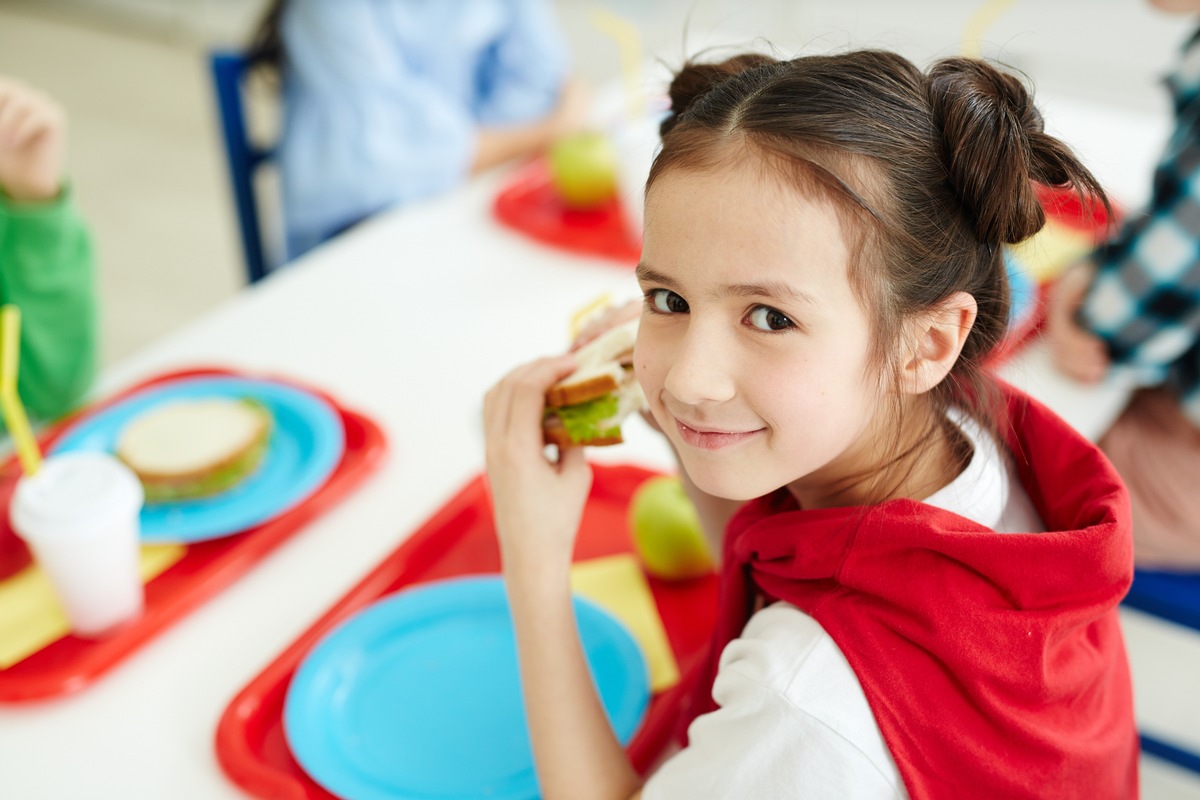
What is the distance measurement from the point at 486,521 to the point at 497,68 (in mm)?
1253

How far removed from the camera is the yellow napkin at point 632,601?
2.87 feet

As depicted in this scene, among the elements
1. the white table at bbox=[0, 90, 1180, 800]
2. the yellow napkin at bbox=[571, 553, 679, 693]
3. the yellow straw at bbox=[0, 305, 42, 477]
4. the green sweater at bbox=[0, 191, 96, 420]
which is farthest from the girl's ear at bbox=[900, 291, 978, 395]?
the green sweater at bbox=[0, 191, 96, 420]

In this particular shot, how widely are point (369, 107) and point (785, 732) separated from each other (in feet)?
4.64

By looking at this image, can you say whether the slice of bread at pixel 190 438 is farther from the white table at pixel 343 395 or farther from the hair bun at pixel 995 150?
the hair bun at pixel 995 150

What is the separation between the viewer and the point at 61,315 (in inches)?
48.1

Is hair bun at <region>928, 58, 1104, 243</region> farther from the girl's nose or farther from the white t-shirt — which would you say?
the white t-shirt

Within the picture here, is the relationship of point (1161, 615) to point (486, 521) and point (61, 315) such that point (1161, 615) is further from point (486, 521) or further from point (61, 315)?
point (61, 315)

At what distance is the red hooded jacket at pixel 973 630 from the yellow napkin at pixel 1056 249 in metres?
0.69

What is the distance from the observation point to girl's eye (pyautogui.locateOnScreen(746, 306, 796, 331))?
0.65 metres

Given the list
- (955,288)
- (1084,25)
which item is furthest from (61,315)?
(1084,25)

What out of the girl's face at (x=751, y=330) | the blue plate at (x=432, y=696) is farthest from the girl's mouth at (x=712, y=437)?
the blue plate at (x=432, y=696)

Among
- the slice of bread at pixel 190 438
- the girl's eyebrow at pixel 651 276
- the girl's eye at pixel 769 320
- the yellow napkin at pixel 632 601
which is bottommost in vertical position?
the yellow napkin at pixel 632 601

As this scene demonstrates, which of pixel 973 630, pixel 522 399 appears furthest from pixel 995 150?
pixel 522 399

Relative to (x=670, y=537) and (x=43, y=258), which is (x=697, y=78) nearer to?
(x=670, y=537)
